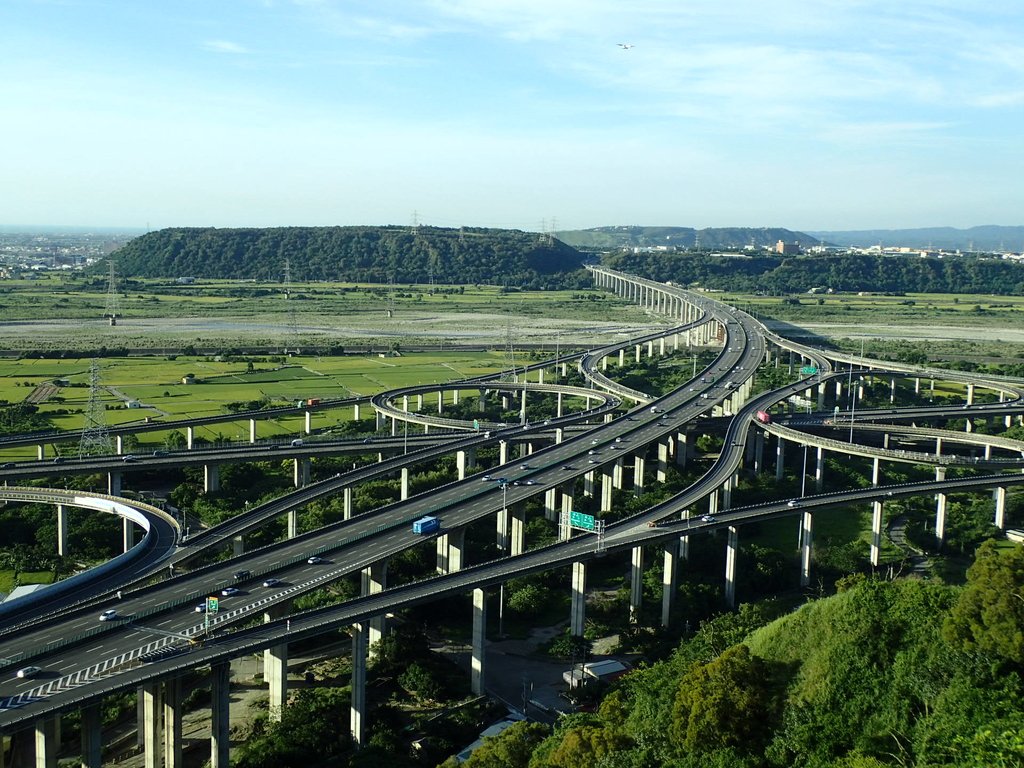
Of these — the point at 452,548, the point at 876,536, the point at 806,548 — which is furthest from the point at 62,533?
the point at 876,536

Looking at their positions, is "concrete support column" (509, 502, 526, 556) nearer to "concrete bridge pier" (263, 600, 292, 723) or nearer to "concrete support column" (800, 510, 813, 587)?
"concrete support column" (800, 510, 813, 587)

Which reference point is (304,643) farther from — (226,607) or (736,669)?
(736,669)

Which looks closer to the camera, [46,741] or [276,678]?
[46,741]

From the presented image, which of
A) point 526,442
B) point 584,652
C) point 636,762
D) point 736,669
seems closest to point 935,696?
point 736,669

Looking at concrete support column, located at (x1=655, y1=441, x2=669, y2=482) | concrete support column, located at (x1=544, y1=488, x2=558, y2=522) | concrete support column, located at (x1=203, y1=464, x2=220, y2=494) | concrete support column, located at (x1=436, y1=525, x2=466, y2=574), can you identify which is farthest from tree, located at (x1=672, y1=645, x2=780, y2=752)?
concrete support column, located at (x1=203, y1=464, x2=220, y2=494)

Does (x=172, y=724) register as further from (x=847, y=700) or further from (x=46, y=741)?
(x=847, y=700)
